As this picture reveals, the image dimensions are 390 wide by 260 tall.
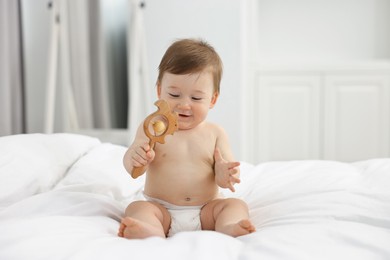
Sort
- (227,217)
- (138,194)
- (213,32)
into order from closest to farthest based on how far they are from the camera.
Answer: (227,217), (138,194), (213,32)

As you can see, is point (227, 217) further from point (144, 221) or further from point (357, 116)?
point (357, 116)

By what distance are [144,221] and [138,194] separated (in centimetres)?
40

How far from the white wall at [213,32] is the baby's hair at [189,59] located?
82.8 inches

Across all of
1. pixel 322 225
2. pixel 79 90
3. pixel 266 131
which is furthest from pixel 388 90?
pixel 322 225

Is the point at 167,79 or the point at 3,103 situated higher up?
the point at 167,79

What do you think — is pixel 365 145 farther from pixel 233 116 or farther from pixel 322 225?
pixel 322 225

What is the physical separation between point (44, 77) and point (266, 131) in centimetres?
154

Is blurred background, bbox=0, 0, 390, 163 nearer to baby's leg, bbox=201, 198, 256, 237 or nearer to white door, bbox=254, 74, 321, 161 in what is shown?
white door, bbox=254, 74, 321, 161

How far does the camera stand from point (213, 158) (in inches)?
48.7

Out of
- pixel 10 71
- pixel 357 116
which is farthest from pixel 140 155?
pixel 357 116

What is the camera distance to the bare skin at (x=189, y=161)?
3.66 feet

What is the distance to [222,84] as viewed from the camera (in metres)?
3.31

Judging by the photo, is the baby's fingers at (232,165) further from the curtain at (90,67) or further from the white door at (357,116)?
the white door at (357,116)

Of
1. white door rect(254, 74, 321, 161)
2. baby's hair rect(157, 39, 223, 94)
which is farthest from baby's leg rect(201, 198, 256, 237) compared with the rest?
white door rect(254, 74, 321, 161)
